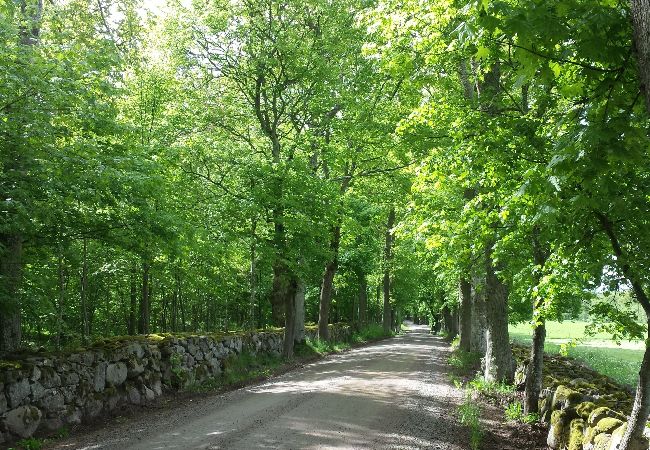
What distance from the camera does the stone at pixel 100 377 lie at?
31.1 feet

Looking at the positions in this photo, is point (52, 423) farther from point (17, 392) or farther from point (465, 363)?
point (465, 363)

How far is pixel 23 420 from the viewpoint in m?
7.70

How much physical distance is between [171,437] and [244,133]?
54.5 feet

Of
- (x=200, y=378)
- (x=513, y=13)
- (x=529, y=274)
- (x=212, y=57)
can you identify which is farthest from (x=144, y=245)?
(x=212, y=57)

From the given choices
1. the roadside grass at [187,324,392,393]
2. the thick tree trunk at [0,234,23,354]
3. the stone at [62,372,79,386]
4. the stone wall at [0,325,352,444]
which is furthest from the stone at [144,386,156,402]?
the thick tree trunk at [0,234,23,354]

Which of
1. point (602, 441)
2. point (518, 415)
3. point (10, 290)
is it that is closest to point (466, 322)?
point (518, 415)

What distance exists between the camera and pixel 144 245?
10227 mm

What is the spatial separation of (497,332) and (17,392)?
35.1 ft

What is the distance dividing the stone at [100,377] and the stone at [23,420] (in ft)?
4.76

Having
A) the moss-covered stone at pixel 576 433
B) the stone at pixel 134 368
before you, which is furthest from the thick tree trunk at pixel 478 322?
the stone at pixel 134 368

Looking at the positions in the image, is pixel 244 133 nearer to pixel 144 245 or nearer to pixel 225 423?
pixel 144 245

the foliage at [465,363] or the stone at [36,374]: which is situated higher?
the stone at [36,374]

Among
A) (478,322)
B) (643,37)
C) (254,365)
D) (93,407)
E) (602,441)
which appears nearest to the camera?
(643,37)

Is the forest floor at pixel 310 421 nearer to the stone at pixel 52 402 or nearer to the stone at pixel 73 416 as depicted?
the stone at pixel 73 416
